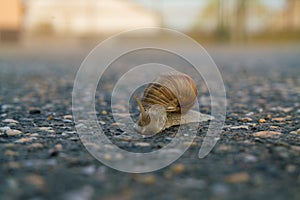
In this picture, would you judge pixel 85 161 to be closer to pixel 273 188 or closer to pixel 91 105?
pixel 273 188

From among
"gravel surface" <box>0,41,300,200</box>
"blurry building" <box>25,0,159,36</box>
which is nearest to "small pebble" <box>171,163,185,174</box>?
"gravel surface" <box>0,41,300,200</box>

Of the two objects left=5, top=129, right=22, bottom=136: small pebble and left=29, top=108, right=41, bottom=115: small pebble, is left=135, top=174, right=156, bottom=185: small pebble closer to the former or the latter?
left=5, top=129, right=22, bottom=136: small pebble

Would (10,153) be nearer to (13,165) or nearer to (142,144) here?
(13,165)

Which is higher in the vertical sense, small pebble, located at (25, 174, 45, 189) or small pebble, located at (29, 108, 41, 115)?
small pebble, located at (25, 174, 45, 189)

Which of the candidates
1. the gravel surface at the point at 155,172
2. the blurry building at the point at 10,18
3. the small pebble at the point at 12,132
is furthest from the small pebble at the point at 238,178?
the blurry building at the point at 10,18

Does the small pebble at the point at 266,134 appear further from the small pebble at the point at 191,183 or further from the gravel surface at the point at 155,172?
the small pebble at the point at 191,183

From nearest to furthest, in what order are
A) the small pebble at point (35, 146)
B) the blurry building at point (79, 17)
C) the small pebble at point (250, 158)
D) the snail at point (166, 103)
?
the small pebble at point (250, 158), the small pebble at point (35, 146), the snail at point (166, 103), the blurry building at point (79, 17)

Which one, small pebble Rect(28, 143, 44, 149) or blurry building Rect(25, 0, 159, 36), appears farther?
blurry building Rect(25, 0, 159, 36)

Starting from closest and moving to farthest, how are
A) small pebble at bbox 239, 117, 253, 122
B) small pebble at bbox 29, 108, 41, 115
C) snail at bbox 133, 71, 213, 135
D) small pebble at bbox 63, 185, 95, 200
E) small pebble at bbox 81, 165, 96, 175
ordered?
1. small pebble at bbox 63, 185, 95, 200
2. small pebble at bbox 81, 165, 96, 175
3. snail at bbox 133, 71, 213, 135
4. small pebble at bbox 239, 117, 253, 122
5. small pebble at bbox 29, 108, 41, 115
